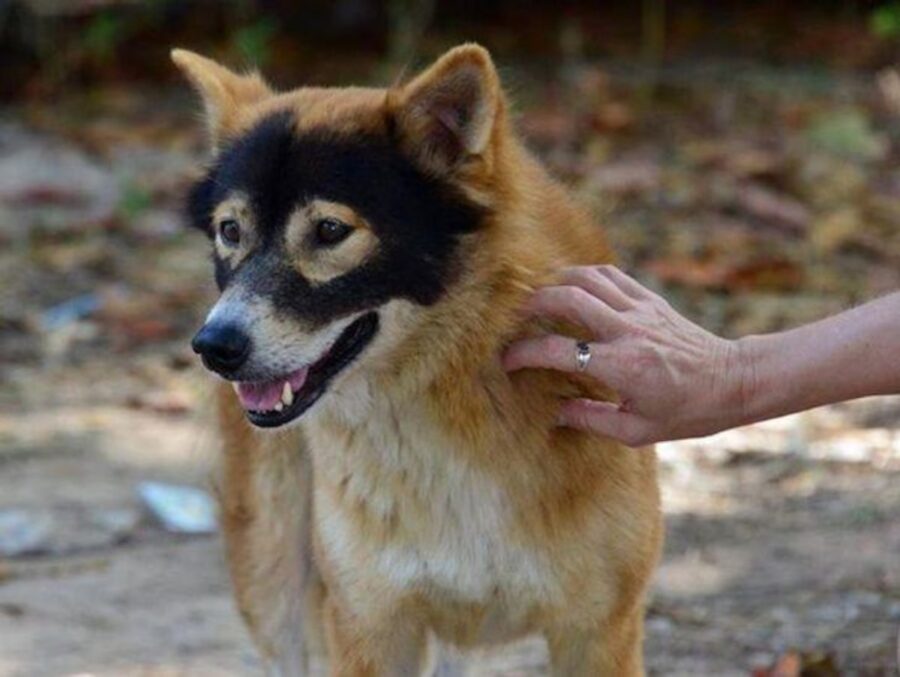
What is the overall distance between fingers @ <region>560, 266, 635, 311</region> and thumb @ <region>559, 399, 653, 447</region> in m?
0.21

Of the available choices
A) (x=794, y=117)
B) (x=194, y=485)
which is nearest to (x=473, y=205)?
(x=194, y=485)

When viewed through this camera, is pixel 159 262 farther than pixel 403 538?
Yes

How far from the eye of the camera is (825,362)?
378 centimetres

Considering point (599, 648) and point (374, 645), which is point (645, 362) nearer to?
point (599, 648)

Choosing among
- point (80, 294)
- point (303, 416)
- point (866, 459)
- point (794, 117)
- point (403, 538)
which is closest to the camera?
point (303, 416)

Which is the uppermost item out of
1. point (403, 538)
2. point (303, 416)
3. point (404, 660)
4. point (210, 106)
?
point (210, 106)

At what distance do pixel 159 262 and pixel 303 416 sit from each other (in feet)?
15.2

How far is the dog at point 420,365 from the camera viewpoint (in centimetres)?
398

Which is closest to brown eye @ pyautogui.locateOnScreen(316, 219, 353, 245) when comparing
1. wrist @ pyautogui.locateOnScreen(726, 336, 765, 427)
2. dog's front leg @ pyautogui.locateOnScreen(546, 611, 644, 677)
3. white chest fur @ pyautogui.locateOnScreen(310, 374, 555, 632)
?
white chest fur @ pyautogui.locateOnScreen(310, 374, 555, 632)

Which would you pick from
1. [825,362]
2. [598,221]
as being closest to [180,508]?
[598,221]

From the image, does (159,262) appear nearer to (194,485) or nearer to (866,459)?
(194,485)

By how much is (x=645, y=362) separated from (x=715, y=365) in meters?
0.13

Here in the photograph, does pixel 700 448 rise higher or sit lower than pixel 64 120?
higher

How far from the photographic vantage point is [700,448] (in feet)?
21.9
